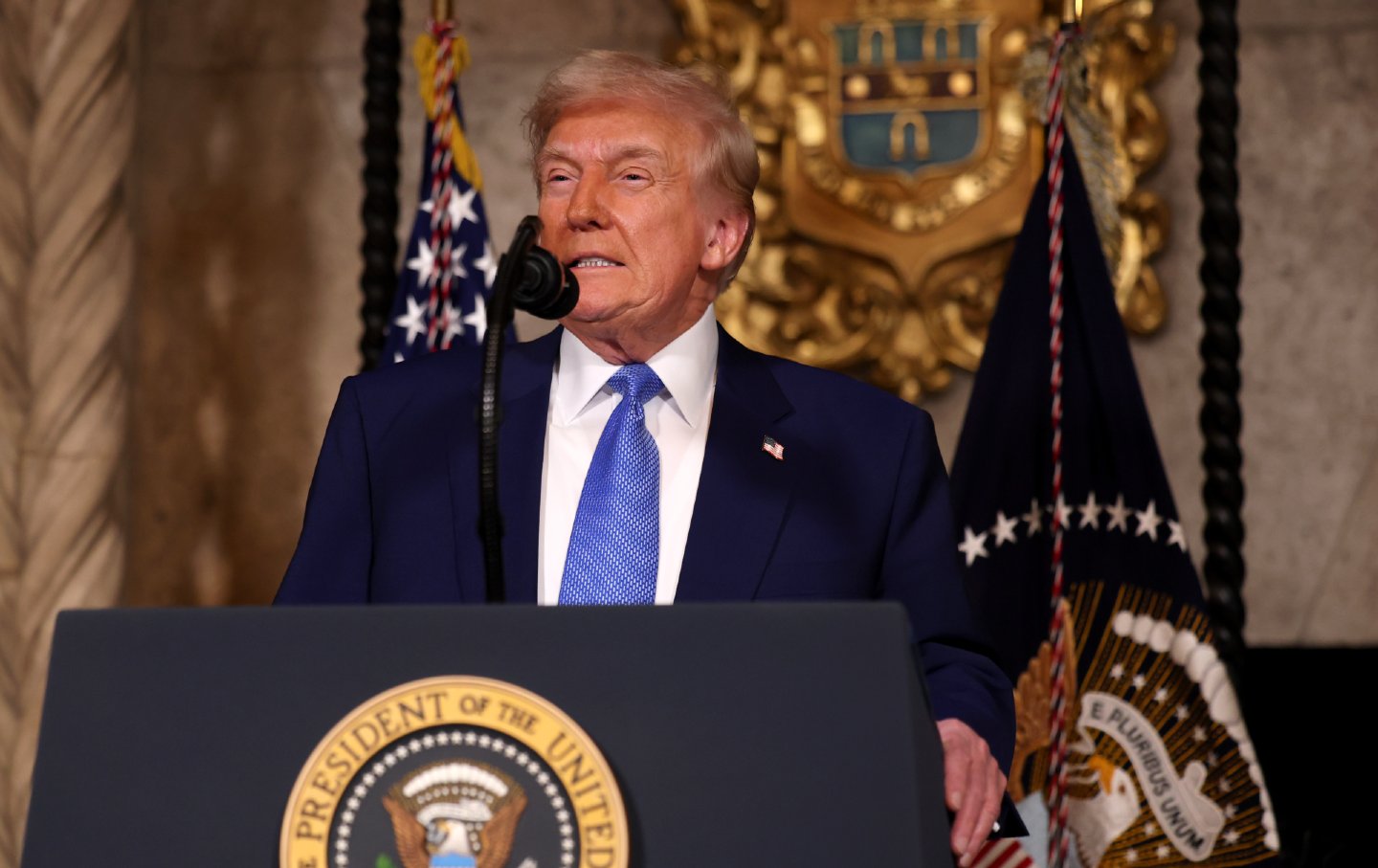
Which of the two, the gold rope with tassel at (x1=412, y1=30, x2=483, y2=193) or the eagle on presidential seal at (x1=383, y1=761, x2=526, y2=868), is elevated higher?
the gold rope with tassel at (x1=412, y1=30, x2=483, y2=193)

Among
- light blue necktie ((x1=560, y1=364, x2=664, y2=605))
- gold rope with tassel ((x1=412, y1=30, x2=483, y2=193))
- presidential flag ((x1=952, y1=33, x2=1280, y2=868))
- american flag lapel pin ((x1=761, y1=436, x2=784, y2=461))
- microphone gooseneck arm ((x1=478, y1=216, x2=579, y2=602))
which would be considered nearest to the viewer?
microphone gooseneck arm ((x1=478, y1=216, x2=579, y2=602))

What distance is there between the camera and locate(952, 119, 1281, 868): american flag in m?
3.11

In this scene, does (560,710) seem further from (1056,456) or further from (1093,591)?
(1093,591)

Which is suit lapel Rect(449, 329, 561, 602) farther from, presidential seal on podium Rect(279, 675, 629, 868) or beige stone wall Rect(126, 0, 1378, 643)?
beige stone wall Rect(126, 0, 1378, 643)

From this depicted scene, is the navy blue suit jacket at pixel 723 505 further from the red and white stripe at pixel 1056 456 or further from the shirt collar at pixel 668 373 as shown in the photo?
the red and white stripe at pixel 1056 456

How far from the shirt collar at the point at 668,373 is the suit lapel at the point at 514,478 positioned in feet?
0.07

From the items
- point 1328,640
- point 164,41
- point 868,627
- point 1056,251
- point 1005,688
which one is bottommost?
point 1328,640

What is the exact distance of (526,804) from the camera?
45.6 inches

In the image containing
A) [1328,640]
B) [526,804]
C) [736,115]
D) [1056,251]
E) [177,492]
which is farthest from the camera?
[177,492]

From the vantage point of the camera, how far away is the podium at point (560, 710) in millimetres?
1175

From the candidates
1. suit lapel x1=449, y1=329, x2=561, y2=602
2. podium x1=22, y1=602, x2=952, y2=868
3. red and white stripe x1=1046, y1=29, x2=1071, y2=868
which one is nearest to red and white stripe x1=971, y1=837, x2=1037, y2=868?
suit lapel x1=449, y1=329, x2=561, y2=602

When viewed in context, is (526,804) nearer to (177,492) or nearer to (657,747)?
(657,747)

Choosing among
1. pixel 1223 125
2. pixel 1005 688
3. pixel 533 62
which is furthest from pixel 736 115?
pixel 533 62

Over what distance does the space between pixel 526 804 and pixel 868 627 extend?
259 millimetres
